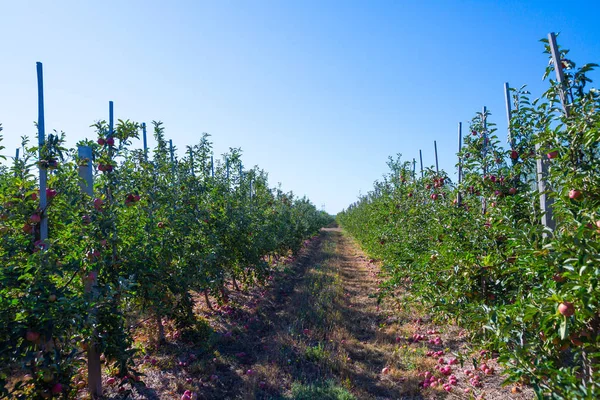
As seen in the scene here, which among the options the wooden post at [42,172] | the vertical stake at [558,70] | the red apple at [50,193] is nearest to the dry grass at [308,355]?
the wooden post at [42,172]

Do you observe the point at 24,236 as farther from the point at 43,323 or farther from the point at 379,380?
the point at 379,380

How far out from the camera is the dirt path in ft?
13.2

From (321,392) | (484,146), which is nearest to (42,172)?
(321,392)

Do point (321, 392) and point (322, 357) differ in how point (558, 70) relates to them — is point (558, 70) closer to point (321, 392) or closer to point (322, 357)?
point (321, 392)

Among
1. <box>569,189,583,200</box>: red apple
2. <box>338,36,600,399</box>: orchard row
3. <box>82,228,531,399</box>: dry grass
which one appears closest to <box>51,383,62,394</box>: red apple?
<box>82,228,531,399</box>: dry grass

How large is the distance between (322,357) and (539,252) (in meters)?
3.28

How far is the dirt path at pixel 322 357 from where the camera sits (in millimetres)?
4035

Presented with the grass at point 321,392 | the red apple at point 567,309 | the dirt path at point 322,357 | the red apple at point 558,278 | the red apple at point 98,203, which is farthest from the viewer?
the dirt path at point 322,357

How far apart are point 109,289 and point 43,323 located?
501 millimetres

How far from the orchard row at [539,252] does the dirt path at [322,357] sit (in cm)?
82

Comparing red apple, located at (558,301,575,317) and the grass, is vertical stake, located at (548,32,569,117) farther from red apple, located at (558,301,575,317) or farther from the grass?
the grass

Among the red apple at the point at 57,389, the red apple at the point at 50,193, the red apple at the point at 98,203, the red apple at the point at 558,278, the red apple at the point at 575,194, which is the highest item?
the red apple at the point at 50,193

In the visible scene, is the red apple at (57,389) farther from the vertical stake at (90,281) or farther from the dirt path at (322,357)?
the dirt path at (322,357)

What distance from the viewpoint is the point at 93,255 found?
3.13 meters
